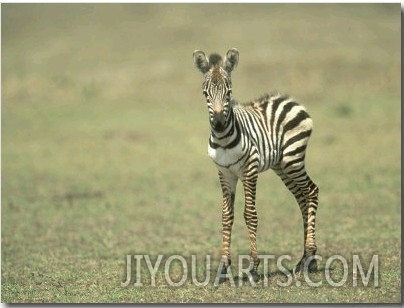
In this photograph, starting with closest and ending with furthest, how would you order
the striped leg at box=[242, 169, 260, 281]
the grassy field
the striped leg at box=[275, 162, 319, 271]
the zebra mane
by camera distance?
the zebra mane
the striped leg at box=[242, 169, 260, 281]
the striped leg at box=[275, 162, 319, 271]
the grassy field

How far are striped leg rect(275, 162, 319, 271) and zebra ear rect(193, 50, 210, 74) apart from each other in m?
1.76

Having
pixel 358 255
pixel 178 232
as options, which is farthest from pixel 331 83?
pixel 358 255

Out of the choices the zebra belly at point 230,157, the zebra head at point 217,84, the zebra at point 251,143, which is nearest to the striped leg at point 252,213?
the zebra at point 251,143

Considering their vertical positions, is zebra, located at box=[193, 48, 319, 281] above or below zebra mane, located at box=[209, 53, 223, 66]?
below

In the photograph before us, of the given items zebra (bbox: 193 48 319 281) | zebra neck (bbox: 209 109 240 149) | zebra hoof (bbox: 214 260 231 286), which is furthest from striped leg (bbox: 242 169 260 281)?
zebra neck (bbox: 209 109 240 149)

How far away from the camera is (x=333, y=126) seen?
80.5 ft

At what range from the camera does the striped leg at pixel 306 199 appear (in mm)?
9055

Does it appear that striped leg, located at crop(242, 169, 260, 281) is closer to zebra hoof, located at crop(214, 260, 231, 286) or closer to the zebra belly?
the zebra belly

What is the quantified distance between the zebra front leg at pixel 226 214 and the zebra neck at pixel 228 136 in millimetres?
423

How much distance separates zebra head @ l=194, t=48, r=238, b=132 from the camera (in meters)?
7.86

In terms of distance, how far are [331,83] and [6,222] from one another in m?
18.9

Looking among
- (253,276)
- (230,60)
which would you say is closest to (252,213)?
(253,276)

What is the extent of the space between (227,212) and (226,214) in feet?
0.09

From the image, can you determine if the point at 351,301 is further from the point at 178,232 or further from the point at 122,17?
the point at 122,17
